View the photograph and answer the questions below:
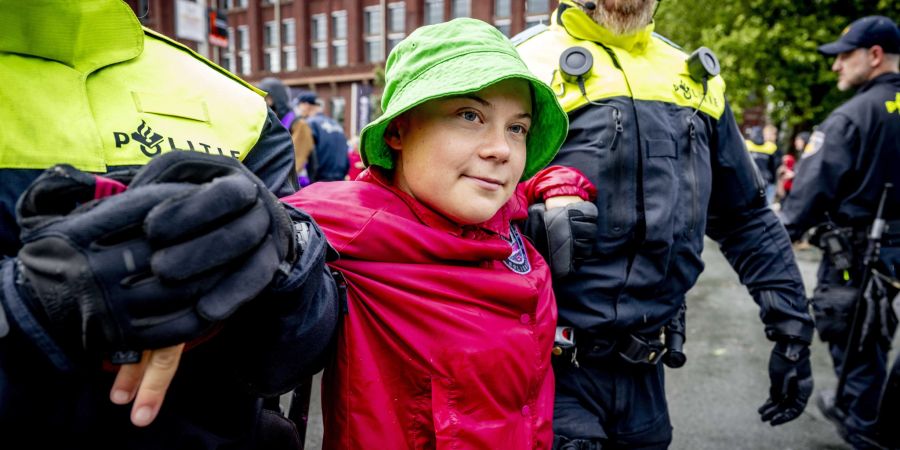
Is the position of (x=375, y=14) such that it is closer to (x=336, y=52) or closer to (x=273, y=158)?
(x=336, y=52)

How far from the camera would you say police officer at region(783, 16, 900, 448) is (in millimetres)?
3402

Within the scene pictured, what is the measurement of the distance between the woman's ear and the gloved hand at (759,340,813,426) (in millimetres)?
1607

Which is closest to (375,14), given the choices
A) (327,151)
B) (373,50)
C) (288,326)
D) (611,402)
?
(373,50)

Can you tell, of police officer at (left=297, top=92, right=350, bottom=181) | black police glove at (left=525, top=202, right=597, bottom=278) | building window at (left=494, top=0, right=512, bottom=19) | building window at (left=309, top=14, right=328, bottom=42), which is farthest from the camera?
building window at (left=309, top=14, right=328, bottom=42)

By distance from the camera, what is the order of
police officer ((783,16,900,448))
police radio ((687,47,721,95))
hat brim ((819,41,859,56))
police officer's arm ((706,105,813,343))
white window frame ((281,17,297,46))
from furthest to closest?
white window frame ((281,17,297,46)), hat brim ((819,41,859,56)), police officer ((783,16,900,448)), police officer's arm ((706,105,813,343)), police radio ((687,47,721,95))

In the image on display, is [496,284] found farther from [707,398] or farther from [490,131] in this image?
[707,398]

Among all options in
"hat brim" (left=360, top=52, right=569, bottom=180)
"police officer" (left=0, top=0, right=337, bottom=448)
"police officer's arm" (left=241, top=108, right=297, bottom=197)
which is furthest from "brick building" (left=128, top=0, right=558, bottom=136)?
"police officer" (left=0, top=0, right=337, bottom=448)

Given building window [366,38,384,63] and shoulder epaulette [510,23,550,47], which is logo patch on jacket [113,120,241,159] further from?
building window [366,38,384,63]

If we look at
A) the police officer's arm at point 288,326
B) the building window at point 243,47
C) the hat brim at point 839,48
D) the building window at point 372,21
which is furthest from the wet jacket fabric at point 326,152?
the building window at point 243,47

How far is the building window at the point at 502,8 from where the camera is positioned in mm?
26391

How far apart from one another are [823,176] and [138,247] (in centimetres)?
379

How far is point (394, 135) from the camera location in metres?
1.31

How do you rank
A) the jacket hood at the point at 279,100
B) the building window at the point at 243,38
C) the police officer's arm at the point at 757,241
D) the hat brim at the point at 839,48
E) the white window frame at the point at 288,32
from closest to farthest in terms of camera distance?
the police officer's arm at the point at 757,241 < the hat brim at the point at 839,48 < the jacket hood at the point at 279,100 < the white window frame at the point at 288,32 < the building window at the point at 243,38

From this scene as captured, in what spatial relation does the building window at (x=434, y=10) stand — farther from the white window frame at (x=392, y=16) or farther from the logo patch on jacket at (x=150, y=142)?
the logo patch on jacket at (x=150, y=142)
